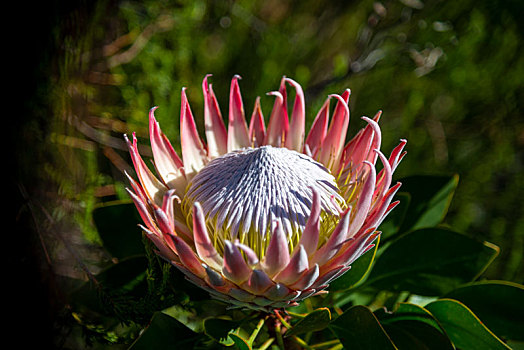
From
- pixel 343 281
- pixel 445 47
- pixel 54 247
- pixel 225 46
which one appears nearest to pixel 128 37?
pixel 225 46

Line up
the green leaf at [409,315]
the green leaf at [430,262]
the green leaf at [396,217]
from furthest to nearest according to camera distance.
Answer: the green leaf at [396,217]
the green leaf at [430,262]
the green leaf at [409,315]

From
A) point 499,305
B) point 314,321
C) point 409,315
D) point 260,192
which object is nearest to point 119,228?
point 260,192

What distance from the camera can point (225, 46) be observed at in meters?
2.29

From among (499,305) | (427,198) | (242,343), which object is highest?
(427,198)

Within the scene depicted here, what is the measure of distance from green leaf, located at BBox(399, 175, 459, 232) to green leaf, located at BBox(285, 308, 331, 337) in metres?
0.64

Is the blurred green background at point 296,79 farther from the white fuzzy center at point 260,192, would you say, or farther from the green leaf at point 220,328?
the white fuzzy center at point 260,192

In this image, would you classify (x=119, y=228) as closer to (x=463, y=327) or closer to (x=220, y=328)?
(x=220, y=328)

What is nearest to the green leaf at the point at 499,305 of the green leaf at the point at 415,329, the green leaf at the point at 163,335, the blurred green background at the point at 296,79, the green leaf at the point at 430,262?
the green leaf at the point at 430,262

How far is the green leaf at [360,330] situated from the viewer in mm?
1018

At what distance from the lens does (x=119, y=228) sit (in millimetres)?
1359

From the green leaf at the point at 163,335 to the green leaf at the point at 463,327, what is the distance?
70 centimetres

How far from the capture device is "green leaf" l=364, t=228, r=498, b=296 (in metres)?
1.30

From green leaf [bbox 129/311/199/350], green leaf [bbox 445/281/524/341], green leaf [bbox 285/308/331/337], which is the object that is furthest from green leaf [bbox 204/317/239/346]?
green leaf [bbox 445/281/524/341]

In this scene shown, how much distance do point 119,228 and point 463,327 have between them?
3.42ft
